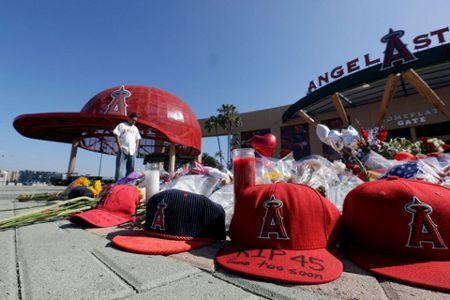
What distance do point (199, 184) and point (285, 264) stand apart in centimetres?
151

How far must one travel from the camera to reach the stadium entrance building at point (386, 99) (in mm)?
10812

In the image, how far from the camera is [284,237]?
38.7 inches

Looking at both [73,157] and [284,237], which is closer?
[284,237]

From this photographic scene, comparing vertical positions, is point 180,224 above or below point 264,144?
below

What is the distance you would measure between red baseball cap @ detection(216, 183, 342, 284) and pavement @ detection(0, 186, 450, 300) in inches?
1.8

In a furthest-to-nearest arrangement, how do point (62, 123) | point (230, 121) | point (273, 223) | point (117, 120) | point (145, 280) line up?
point (230, 121) → point (62, 123) → point (117, 120) → point (273, 223) → point (145, 280)

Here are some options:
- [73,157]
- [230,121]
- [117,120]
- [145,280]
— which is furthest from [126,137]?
[230,121]

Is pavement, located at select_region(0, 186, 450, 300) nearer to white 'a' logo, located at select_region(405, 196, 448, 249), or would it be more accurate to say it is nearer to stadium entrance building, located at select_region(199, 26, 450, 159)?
white 'a' logo, located at select_region(405, 196, 448, 249)

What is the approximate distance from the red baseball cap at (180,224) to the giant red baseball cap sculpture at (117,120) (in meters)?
7.79

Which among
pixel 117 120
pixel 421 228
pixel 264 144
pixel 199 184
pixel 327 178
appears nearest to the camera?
pixel 421 228

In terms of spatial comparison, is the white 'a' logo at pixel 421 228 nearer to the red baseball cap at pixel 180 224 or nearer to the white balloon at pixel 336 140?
the red baseball cap at pixel 180 224

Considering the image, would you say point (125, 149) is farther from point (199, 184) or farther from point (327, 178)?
point (327, 178)

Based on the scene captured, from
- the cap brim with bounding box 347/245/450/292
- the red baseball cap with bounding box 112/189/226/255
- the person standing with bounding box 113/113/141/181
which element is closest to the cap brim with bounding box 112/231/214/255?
the red baseball cap with bounding box 112/189/226/255

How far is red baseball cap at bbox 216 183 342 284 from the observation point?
0.82m
